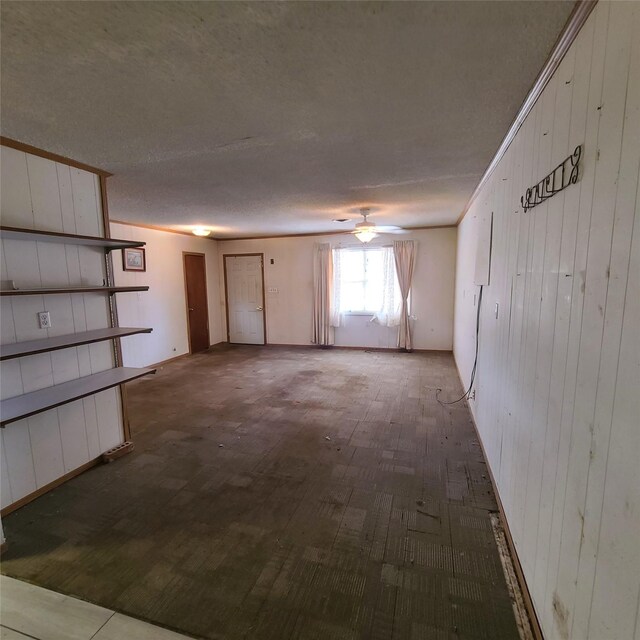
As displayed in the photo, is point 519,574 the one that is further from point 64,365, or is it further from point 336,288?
point 336,288

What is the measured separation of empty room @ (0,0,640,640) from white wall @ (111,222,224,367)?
5.21 feet

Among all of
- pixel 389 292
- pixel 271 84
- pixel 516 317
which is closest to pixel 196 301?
pixel 389 292

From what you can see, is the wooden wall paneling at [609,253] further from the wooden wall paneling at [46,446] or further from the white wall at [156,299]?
the white wall at [156,299]

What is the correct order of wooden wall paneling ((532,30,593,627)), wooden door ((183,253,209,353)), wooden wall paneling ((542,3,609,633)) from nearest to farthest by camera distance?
wooden wall paneling ((542,3,609,633))
wooden wall paneling ((532,30,593,627))
wooden door ((183,253,209,353))

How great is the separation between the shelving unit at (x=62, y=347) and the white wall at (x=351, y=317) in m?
4.31

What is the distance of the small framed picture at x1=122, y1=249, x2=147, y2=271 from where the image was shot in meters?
4.89

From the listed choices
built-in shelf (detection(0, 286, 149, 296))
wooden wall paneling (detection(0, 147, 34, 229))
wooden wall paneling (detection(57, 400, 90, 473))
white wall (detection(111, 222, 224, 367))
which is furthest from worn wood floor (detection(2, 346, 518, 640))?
white wall (detection(111, 222, 224, 367))

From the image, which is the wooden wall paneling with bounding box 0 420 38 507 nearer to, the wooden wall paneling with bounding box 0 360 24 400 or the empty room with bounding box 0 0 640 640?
the empty room with bounding box 0 0 640 640

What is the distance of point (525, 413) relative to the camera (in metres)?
1.60

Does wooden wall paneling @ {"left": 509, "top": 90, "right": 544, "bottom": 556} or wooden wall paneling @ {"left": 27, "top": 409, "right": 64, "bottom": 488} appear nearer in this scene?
wooden wall paneling @ {"left": 509, "top": 90, "right": 544, "bottom": 556}

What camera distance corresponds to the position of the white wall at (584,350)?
0.81 meters

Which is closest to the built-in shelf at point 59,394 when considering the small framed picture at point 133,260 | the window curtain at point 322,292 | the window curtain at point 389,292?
the small framed picture at point 133,260

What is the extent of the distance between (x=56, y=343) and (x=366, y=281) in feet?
16.6

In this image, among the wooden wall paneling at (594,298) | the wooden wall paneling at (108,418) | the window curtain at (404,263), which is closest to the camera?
the wooden wall paneling at (594,298)
